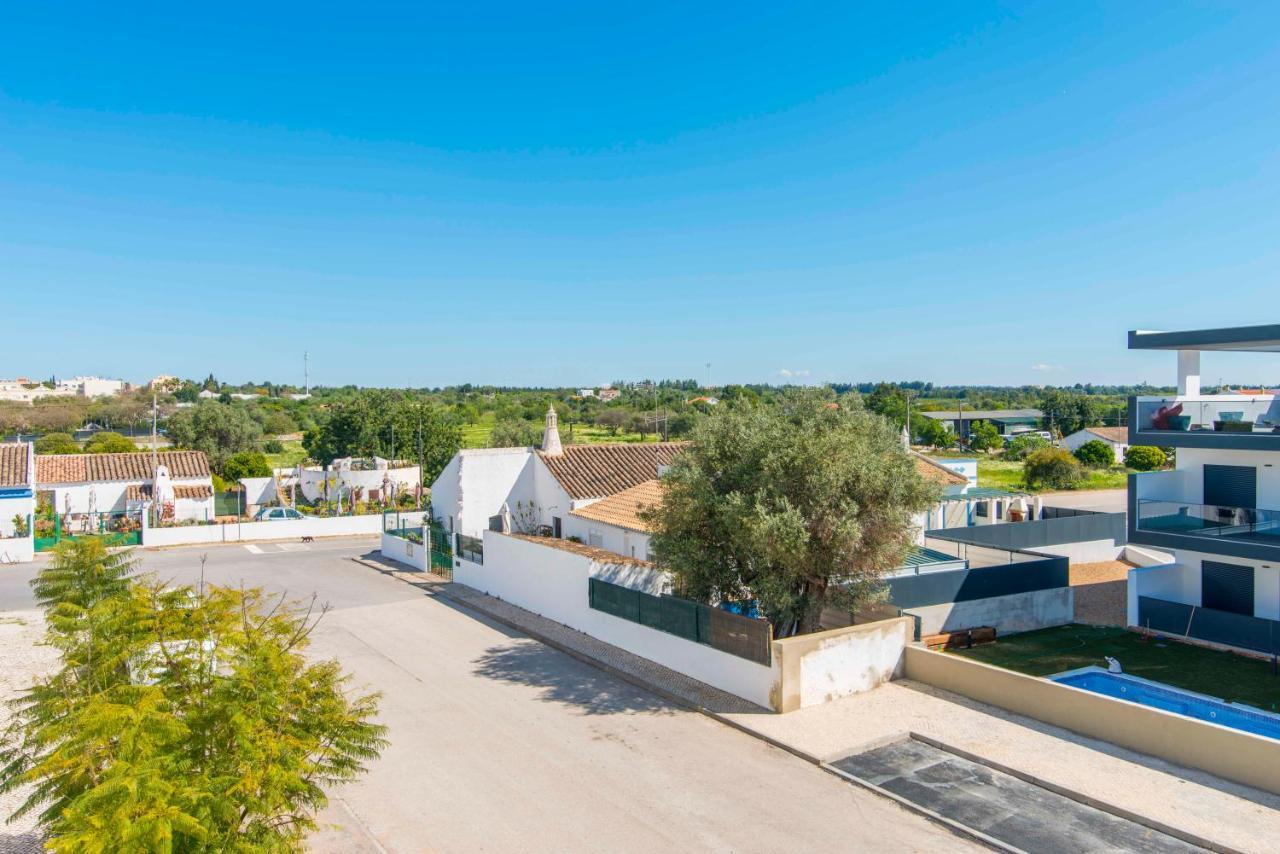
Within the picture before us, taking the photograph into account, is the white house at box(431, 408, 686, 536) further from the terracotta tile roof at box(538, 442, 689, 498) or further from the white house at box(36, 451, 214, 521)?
the white house at box(36, 451, 214, 521)

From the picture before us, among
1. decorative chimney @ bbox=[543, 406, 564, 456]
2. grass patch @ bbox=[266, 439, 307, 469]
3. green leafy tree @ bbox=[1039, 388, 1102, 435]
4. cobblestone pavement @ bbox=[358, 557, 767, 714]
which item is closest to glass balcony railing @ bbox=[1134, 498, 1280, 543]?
cobblestone pavement @ bbox=[358, 557, 767, 714]

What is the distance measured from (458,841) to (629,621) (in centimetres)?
768

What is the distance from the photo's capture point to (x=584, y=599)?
1864 cm

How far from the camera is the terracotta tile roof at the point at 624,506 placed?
71.6 feet

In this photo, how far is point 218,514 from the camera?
41875 mm

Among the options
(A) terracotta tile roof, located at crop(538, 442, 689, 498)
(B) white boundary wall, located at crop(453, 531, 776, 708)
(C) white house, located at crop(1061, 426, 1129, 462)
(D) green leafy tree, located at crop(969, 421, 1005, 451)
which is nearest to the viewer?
(B) white boundary wall, located at crop(453, 531, 776, 708)

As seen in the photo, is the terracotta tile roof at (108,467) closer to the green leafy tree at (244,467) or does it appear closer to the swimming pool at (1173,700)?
the green leafy tree at (244,467)

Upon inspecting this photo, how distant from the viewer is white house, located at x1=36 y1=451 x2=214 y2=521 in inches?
1492

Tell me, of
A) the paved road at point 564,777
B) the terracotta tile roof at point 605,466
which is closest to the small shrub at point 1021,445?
the terracotta tile roof at point 605,466

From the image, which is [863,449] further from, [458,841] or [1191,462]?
[1191,462]

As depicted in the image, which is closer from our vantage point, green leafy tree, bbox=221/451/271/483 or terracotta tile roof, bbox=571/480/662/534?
terracotta tile roof, bbox=571/480/662/534

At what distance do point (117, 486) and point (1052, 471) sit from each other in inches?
2061

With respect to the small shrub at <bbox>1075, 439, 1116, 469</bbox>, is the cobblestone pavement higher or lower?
lower

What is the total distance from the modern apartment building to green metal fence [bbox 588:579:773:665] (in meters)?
10.8
